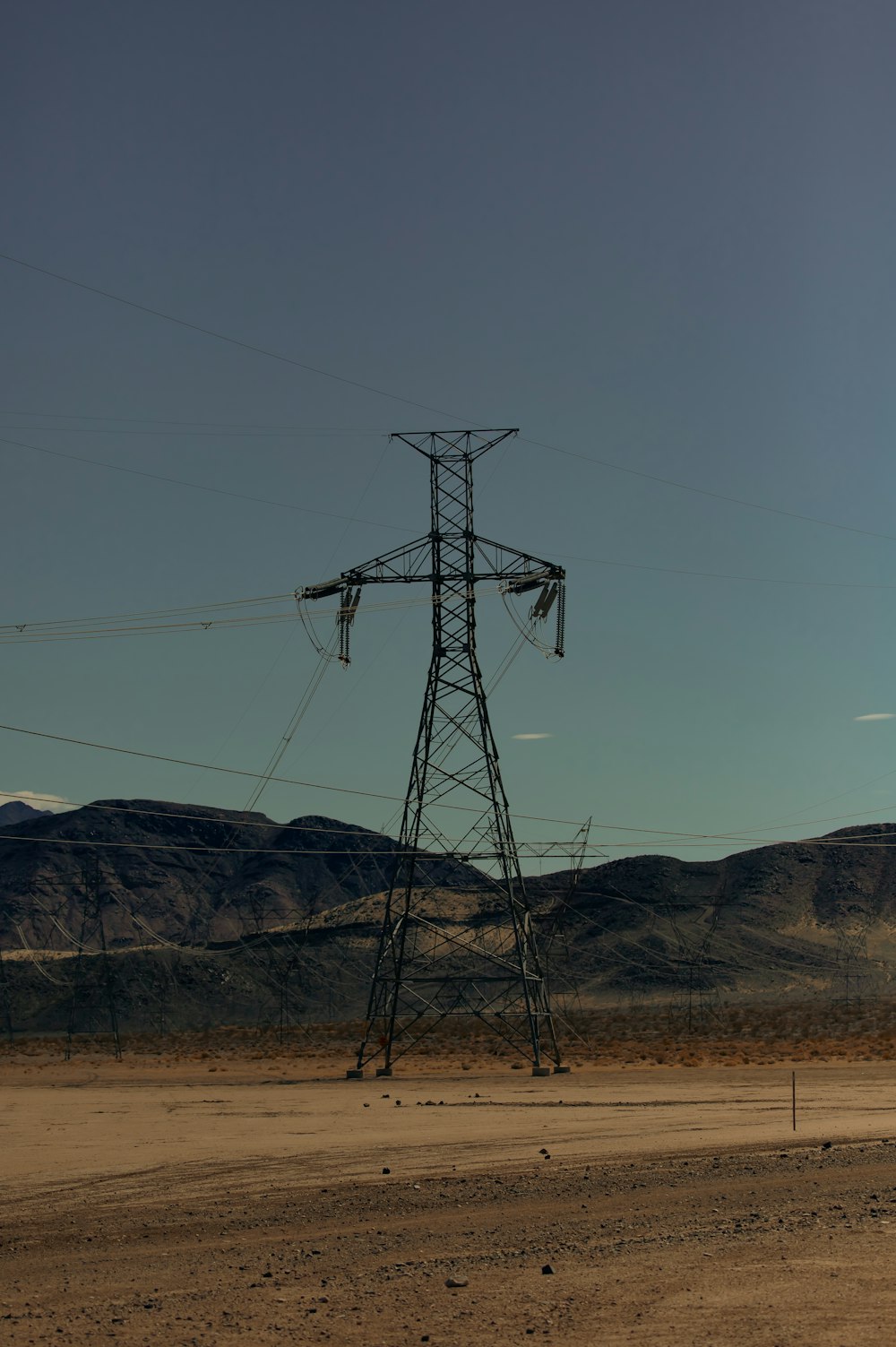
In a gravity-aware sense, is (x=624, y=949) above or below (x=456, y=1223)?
below

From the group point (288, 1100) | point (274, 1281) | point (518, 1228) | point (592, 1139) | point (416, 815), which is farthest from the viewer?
point (416, 815)

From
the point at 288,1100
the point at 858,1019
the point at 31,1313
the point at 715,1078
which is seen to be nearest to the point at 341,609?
the point at 288,1100

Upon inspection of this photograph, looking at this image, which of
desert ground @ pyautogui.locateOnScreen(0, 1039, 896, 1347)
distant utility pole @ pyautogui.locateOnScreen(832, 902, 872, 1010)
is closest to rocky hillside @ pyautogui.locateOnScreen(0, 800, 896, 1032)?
distant utility pole @ pyautogui.locateOnScreen(832, 902, 872, 1010)

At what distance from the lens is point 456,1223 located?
56.2 ft

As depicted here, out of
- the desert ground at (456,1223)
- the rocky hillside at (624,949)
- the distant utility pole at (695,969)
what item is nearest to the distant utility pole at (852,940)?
the rocky hillside at (624,949)

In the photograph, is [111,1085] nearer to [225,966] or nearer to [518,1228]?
[518,1228]

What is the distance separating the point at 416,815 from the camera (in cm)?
4200

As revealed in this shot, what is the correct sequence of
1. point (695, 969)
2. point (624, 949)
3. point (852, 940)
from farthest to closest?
point (852, 940) → point (624, 949) → point (695, 969)

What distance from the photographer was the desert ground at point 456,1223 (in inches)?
485

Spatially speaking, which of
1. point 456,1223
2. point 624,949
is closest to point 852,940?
point 624,949

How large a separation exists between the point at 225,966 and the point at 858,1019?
9018 cm

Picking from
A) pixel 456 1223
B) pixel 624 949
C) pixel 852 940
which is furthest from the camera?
pixel 852 940

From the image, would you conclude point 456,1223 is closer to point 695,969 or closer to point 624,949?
point 695,969

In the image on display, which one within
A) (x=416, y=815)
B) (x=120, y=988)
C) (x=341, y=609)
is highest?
(x=341, y=609)
